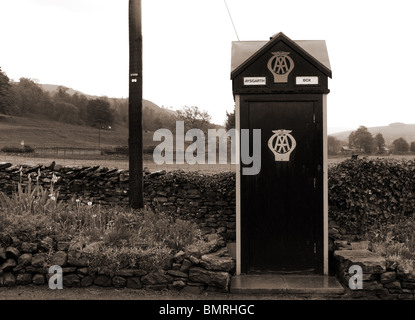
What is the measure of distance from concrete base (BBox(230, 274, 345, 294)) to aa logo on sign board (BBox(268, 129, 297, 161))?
1.65 m

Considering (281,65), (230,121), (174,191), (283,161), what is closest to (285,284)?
(283,161)

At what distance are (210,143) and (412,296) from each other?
19425 mm

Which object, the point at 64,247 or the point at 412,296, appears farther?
the point at 64,247

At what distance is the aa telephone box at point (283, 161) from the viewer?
5.91 m

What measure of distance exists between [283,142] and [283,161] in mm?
266

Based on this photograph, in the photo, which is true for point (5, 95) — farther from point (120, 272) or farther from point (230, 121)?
point (120, 272)

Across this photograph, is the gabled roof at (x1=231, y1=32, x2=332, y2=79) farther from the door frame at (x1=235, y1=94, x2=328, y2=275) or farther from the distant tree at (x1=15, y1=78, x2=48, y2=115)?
the distant tree at (x1=15, y1=78, x2=48, y2=115)

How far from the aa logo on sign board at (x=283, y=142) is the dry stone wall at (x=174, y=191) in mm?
3487

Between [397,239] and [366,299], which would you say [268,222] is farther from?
[397,239]

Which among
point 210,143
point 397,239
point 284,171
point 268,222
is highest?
point 210,143

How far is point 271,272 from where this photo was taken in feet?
19.7

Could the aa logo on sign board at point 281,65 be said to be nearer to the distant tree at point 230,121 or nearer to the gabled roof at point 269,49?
the gabled roof at point 269,49

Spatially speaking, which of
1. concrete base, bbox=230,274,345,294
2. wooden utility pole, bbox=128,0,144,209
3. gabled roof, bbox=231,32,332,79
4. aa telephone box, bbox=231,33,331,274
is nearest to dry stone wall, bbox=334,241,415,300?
concrete base, bbox=230,274,345,294
